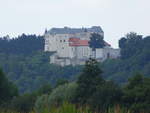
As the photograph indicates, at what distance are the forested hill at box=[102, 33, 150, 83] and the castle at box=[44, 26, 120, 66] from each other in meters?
3.70

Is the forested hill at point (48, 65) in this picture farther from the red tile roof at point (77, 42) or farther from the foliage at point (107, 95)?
the foliage at point (107, 95)

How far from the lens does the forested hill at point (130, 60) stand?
11151 centimetres

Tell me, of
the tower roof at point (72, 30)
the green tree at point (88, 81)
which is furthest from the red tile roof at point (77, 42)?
the green tree at point (88, 81)

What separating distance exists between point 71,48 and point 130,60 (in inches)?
844

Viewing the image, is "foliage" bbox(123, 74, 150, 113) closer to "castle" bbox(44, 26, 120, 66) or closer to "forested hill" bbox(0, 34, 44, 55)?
"castle" bbox(44, 26, 120, 66)

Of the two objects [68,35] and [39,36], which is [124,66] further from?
[39,36]

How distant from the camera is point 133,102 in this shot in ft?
122

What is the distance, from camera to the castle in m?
142

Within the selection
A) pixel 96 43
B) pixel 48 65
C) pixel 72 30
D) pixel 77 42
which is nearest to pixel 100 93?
pixel 48 65

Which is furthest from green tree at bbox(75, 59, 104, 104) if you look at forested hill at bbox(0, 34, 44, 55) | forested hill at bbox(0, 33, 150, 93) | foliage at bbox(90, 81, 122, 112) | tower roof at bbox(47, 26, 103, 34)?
forested hill at bbox(0, 34, 44, 55)

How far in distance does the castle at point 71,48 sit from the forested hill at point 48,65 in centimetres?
206

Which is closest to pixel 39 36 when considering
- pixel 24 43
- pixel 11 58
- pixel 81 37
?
pixel 24 43

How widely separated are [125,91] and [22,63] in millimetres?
99371

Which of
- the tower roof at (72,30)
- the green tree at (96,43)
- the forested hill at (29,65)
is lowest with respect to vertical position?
the forested hill at (29,65)
